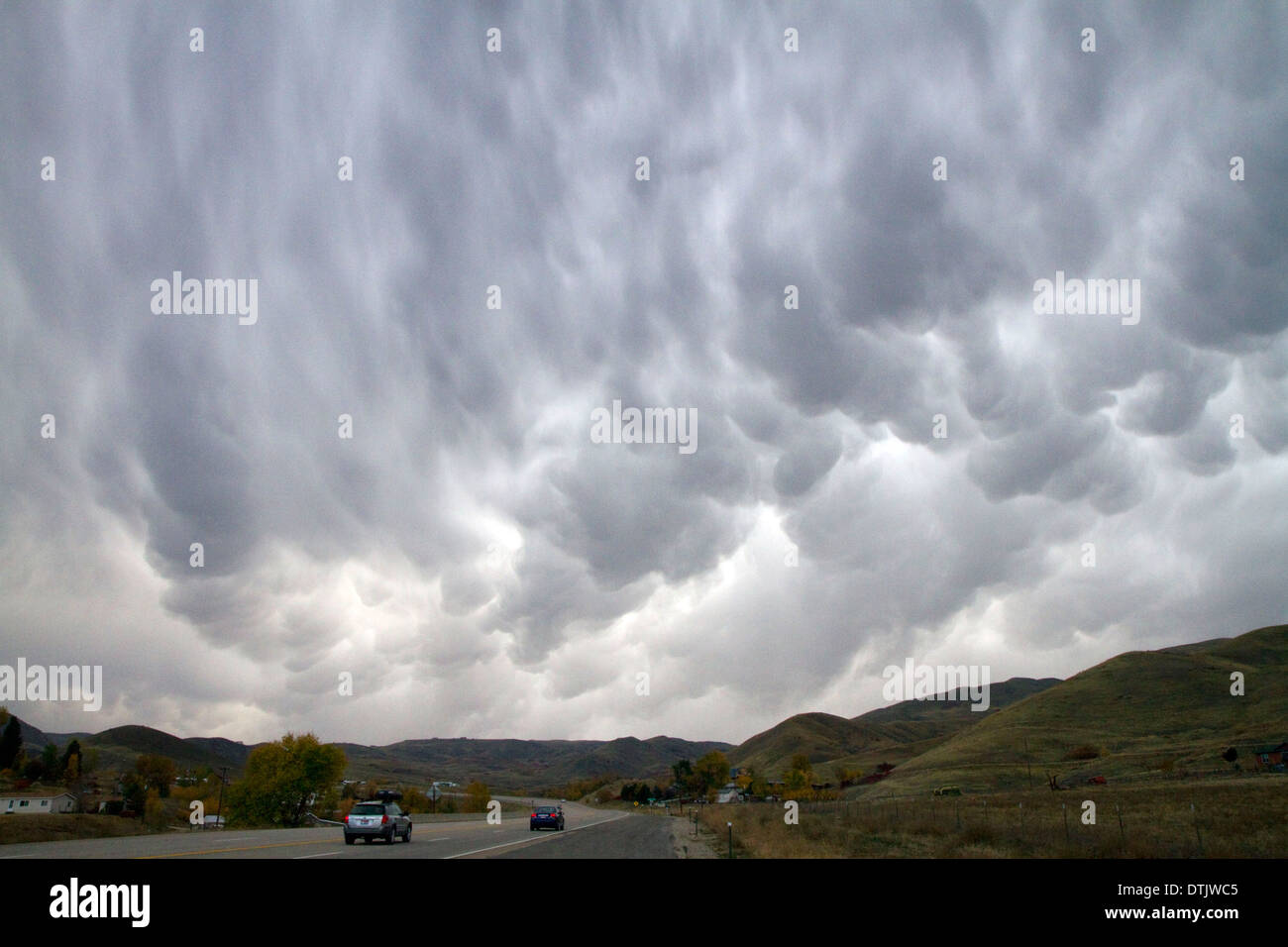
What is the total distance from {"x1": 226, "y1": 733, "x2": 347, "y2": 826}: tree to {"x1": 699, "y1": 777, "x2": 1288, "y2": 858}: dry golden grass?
67828mm

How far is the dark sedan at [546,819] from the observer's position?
49.4m

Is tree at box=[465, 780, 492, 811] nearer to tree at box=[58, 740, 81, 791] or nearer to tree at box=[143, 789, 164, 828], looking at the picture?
tree at box=[143, 789, 164, 828]

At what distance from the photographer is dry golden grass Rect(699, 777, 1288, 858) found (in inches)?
1190

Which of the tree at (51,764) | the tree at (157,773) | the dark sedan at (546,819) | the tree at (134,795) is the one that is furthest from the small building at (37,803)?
the dark sedan at (546,819)

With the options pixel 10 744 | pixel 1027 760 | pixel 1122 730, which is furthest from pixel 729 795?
pixel 10 744

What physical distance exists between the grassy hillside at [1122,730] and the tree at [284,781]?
3227 inches

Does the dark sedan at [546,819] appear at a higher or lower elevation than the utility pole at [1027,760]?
higher

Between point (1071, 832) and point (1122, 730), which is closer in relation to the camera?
point (1071, 832)

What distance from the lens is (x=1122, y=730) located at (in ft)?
485

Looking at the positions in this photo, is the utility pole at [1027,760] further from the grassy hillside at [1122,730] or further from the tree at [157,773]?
the tree at [157,773]

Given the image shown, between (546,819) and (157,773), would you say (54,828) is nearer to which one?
(546,819)

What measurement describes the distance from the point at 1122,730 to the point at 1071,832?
134m
